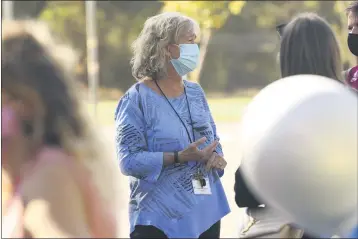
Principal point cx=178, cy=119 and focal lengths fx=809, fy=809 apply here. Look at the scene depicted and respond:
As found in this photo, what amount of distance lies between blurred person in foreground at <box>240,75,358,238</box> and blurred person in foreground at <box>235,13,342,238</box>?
0.70 m

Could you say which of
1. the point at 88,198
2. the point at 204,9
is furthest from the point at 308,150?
the point at 204,9

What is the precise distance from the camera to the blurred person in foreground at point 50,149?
2.35 m

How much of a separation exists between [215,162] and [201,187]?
0.43 ft

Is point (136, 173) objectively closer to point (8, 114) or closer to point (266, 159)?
point (8, 114)

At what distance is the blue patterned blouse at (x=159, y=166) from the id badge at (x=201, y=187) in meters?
0.02

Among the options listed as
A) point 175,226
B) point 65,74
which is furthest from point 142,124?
point 65,74

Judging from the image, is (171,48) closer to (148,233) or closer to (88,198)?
(148,233)

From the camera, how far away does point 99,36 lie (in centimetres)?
3662

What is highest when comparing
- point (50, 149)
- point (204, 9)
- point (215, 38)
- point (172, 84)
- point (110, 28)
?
point (110, 28)

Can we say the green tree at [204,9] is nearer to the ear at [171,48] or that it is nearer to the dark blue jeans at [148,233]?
the ear at [171,48]

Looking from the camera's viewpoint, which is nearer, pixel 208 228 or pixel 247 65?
pixel 208 228

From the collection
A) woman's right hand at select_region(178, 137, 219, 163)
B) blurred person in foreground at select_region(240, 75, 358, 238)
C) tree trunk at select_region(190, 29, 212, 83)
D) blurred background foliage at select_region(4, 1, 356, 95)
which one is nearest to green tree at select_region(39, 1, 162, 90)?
blurred background foliage at select_region(4, 1, 356, 95)

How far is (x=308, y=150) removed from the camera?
205 centimetres

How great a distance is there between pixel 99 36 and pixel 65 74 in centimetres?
3457
